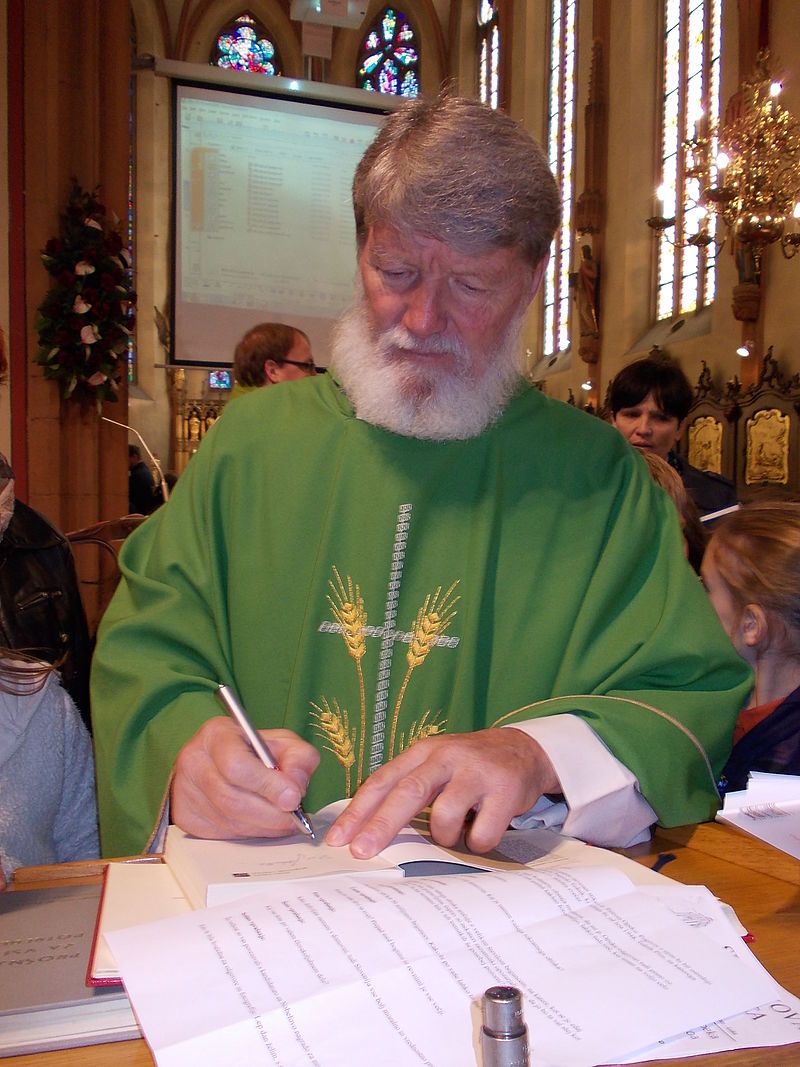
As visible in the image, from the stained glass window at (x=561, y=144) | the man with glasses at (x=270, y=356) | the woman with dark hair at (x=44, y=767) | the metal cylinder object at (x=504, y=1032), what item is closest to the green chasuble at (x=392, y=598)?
the woman with dark hair at (x=44, y=767)

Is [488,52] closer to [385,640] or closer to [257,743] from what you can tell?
[385,640]

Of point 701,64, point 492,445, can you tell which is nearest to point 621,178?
point 701,64

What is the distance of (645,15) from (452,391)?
12824 mm

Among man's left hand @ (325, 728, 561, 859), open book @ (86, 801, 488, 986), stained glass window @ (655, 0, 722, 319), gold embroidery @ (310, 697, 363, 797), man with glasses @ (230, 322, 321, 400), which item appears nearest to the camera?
open book @ (86, 801, 488, 986)

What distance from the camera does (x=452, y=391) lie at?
182cm

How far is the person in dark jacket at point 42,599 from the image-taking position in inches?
92.0

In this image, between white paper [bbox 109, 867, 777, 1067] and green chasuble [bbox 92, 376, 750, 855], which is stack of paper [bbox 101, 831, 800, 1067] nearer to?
white paper [bbox 109, 867, 777, 1067]

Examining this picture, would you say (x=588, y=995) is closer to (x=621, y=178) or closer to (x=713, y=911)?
(x=713, y=911)

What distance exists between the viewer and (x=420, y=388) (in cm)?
180

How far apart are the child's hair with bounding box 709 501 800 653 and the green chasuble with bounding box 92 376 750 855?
27.9 inches

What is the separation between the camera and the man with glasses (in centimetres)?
455

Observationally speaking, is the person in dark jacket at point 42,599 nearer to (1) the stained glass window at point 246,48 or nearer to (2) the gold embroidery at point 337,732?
(2) the gold embroidery at point 337,732

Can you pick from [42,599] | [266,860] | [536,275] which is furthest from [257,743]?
[42,599]

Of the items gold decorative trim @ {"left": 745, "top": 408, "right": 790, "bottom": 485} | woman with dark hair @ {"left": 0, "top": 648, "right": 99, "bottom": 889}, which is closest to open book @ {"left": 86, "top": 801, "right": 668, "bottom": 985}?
woman with dark hair @ {"left": 0, "top": 648, "right": 99, "bottom": 889}
